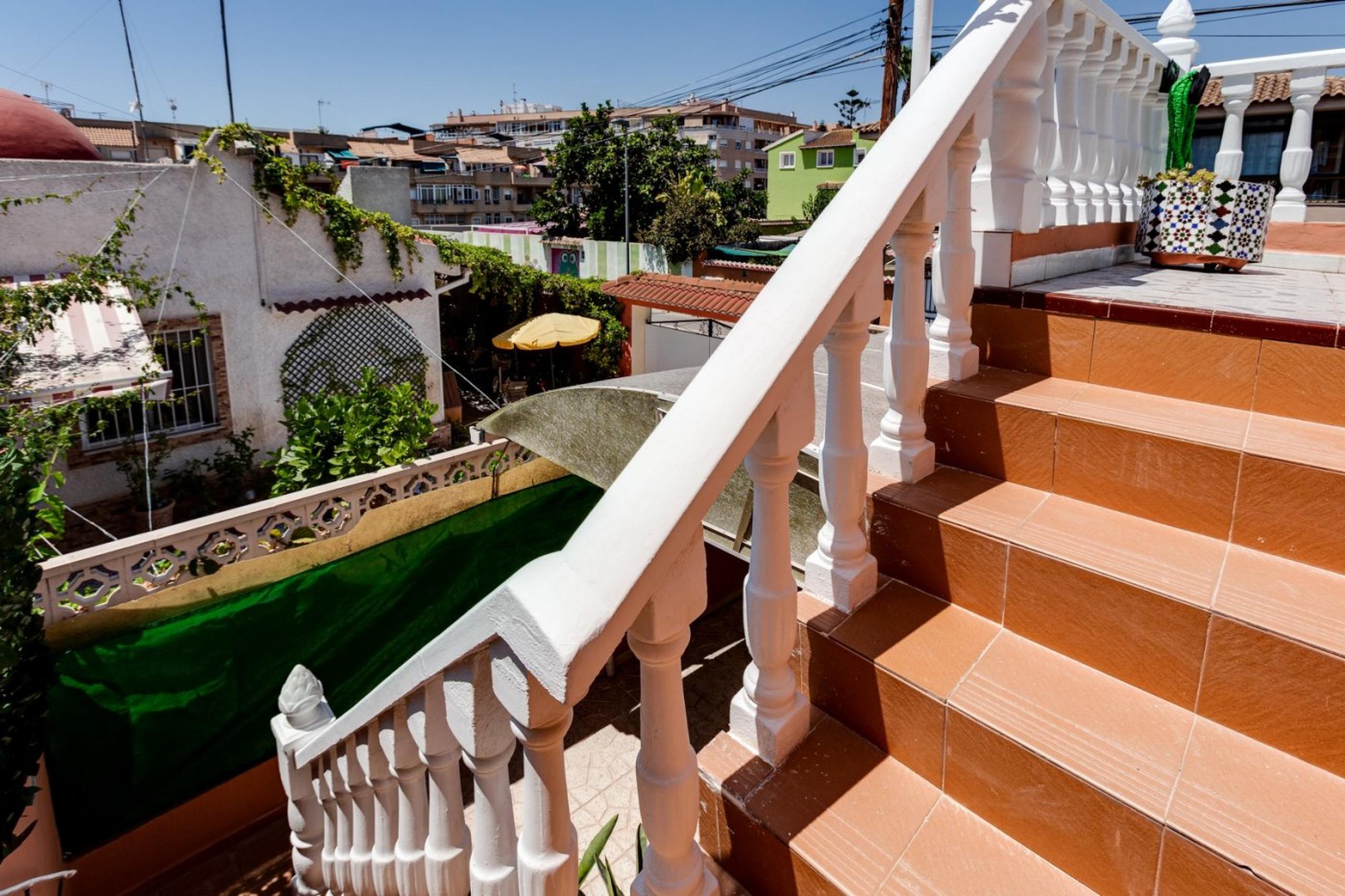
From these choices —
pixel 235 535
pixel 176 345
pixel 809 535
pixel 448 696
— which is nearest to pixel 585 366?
pixel 176 345

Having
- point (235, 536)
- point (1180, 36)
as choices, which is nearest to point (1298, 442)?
point (1180, 36)

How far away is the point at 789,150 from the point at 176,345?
39.6 metres

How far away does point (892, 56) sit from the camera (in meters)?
15.1

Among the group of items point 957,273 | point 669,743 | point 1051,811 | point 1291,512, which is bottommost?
point 1051,811

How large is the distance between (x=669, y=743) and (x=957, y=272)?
5.51 ft

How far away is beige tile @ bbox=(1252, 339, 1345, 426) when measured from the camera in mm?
1881

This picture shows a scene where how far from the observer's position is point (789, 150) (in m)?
43.1

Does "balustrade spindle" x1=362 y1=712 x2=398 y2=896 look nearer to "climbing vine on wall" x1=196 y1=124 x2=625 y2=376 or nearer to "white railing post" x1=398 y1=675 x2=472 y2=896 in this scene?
"white railing post" x1=398 y1=675 x2=472 y2=896

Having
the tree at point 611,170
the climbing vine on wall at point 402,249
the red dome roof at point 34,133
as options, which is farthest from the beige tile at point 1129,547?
the tree at point 611,170

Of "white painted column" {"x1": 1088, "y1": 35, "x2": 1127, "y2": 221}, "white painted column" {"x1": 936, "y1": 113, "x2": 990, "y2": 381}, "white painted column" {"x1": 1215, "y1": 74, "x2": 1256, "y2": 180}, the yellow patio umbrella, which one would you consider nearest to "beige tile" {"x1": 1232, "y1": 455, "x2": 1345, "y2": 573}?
"white painted column" {"x1": 936, "y1": 113, "x2": 990, "y2": 381}

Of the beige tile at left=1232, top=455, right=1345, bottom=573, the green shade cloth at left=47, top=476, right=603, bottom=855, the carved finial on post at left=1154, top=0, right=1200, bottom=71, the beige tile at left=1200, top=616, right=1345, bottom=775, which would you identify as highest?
the carved finial on post at left=1154, top=0, right=1200, bottom=71

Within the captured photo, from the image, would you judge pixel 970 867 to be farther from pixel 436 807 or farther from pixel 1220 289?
pixel 1220 289

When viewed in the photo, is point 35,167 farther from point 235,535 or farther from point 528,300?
point 528,300

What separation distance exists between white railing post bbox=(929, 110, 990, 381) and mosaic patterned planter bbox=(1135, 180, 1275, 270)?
176 cm
